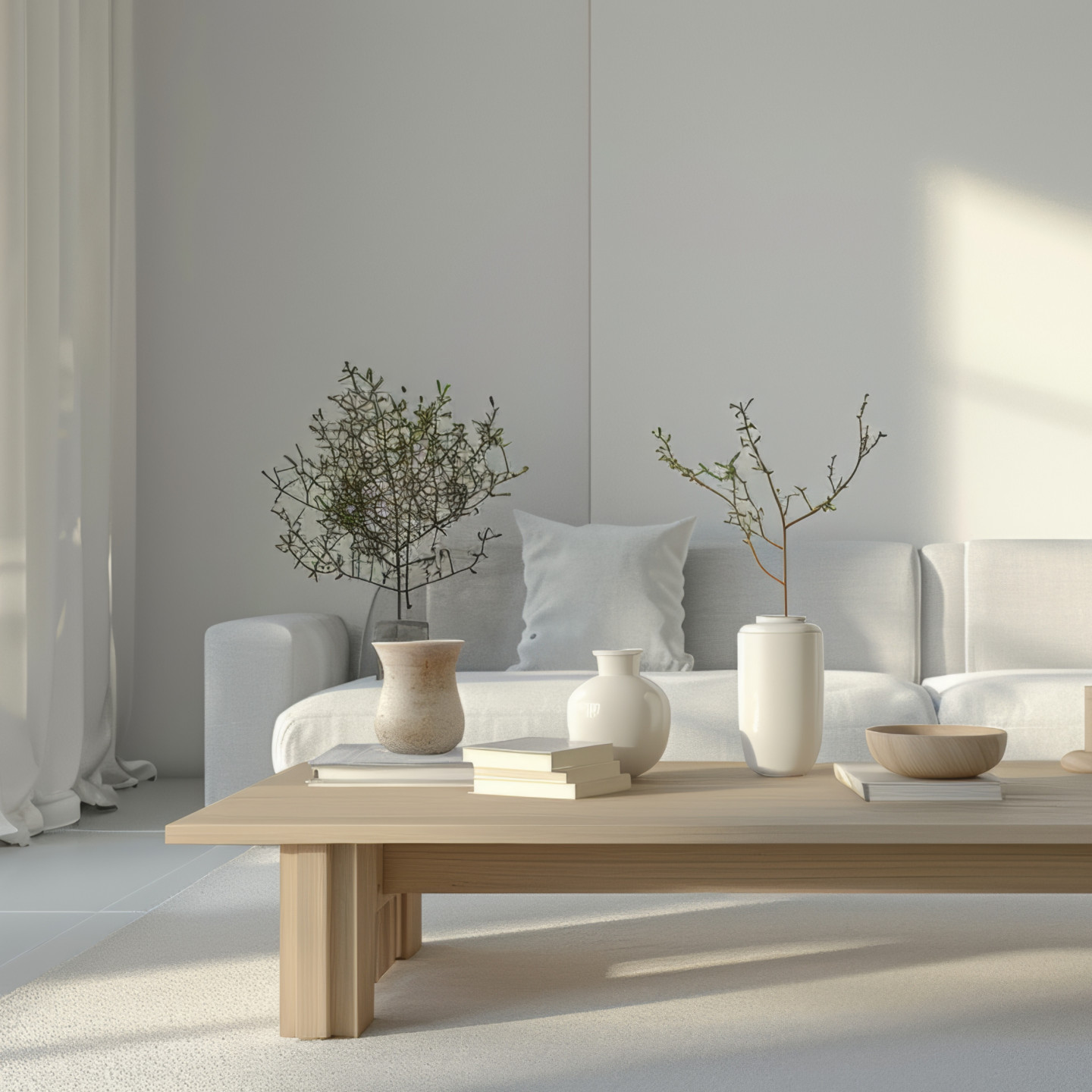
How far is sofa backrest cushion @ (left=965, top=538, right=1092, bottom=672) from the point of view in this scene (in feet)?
11.0

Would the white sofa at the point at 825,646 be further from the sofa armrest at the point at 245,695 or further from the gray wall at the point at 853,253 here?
the gray wall at the point at 853,253

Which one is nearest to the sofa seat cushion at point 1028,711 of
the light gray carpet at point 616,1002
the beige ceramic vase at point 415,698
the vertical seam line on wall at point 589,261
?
the light gray carpet at point 616,1002

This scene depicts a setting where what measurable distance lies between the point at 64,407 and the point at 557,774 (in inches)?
95.5

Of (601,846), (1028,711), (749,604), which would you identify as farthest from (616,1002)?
(749,604)

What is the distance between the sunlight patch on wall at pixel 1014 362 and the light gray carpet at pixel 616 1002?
1.65 m

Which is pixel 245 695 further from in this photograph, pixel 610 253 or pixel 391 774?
pixel 610 253

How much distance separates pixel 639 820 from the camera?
1479 millimetres

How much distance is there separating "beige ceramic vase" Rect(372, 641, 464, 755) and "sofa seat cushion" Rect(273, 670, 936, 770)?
691 millimetres

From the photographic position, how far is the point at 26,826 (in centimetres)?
312

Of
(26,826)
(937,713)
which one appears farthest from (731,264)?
(26,826)

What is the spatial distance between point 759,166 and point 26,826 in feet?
9.52

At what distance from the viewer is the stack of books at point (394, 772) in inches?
68.6

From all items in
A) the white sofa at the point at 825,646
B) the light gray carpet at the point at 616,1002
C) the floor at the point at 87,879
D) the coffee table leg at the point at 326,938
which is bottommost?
the floor at the point at 87,879

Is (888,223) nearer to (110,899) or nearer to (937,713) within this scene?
(937,713)
